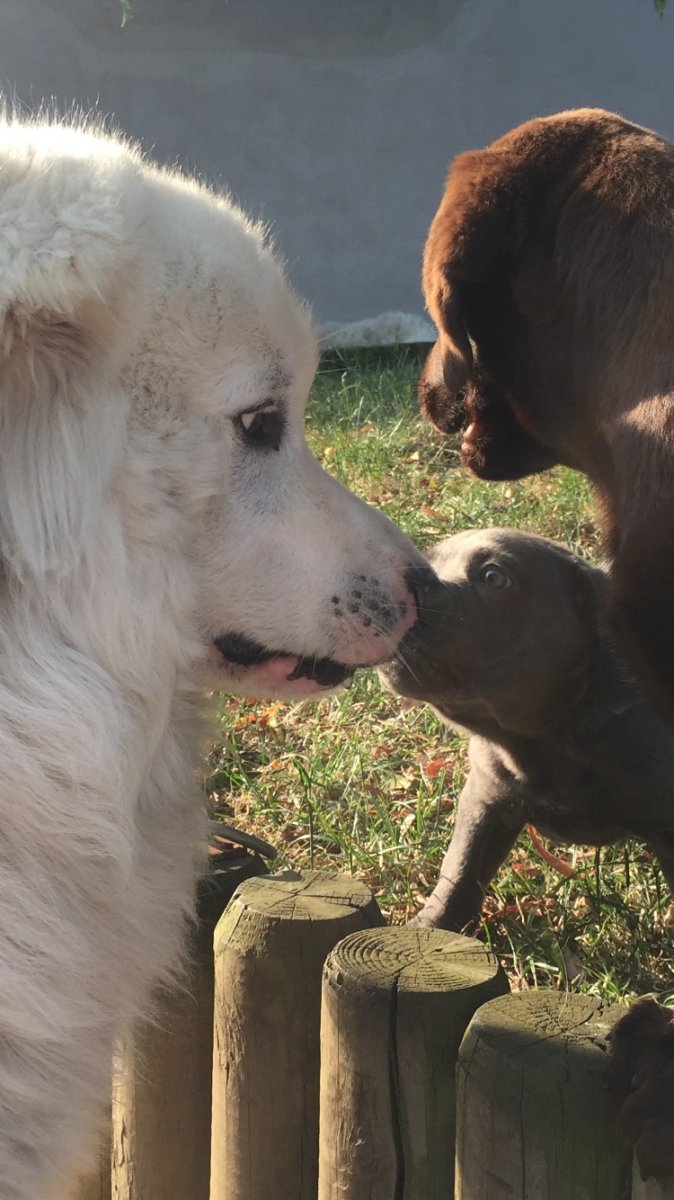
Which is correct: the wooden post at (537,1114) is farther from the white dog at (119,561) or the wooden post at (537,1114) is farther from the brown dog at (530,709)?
the brown dog at (530,709)

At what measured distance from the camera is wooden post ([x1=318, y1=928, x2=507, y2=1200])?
1915 mm

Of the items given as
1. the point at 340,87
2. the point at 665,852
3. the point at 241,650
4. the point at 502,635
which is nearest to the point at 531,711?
the point at 502,635

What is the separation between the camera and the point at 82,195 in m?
1.66

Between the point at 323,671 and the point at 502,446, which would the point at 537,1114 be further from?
the point at 502,446

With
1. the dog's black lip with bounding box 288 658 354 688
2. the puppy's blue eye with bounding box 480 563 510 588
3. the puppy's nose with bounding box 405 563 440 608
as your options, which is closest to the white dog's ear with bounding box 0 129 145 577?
the dog's black lip with bounding box 288 658 354 688

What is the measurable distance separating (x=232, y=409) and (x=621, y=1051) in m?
1.04

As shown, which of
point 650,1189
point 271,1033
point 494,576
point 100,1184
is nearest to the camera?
point 650,1189

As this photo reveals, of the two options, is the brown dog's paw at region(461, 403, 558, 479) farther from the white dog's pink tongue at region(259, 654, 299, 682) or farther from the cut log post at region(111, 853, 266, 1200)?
the cut log post at region(111, 853, 266, 1200)

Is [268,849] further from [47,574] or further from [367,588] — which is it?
[47,574]

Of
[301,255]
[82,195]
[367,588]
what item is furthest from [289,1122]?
[301,255]

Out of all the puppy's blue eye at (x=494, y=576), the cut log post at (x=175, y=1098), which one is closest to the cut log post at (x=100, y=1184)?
the cut log post at (x=175, y=1098)

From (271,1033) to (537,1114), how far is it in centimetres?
56

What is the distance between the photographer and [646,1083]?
175 centimetres

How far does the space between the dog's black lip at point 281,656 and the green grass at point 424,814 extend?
101cm
